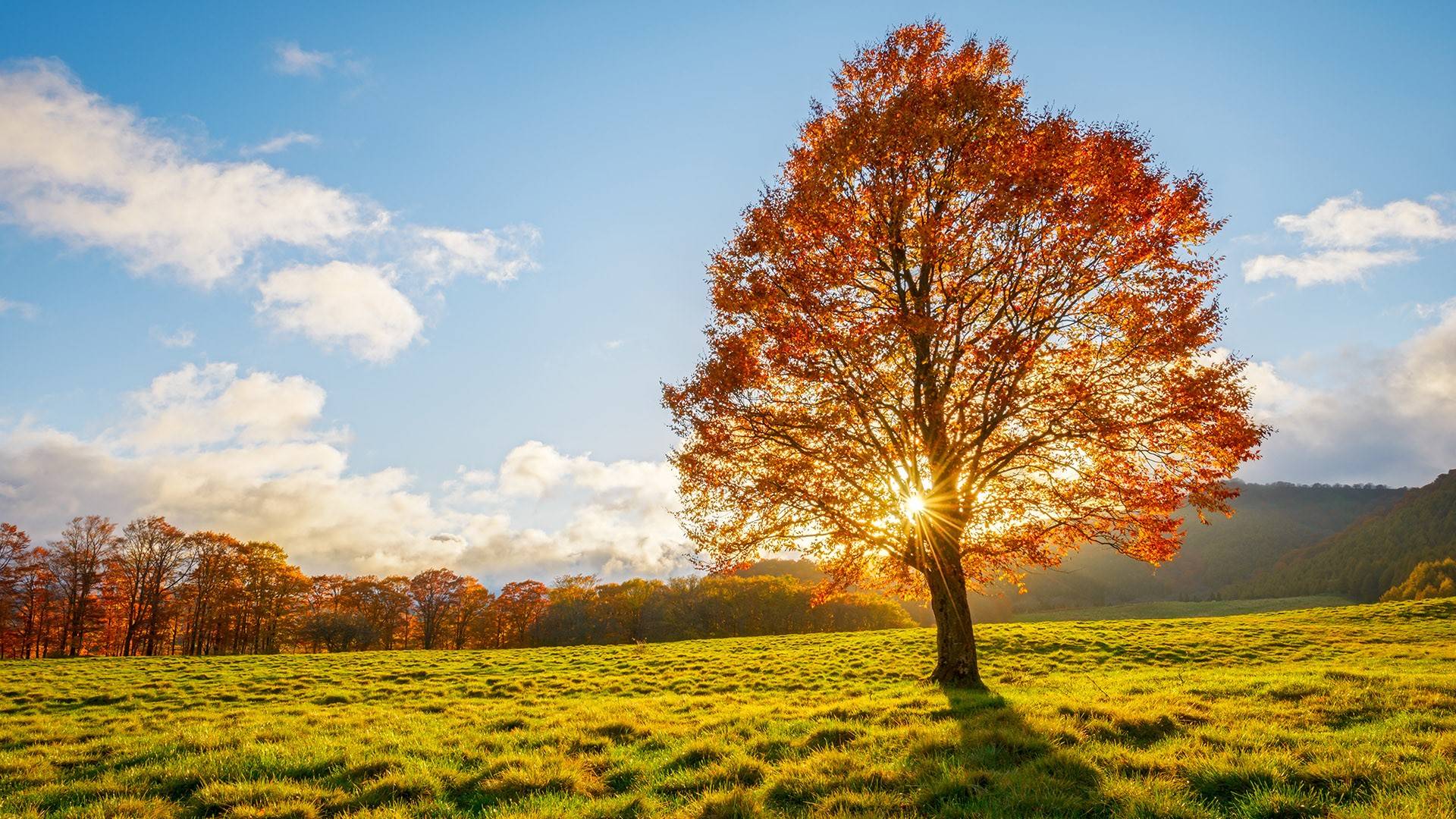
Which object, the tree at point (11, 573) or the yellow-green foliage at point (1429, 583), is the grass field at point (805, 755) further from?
the yellow-green foliage at point (1429, 583)

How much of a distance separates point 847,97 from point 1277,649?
3212 cm

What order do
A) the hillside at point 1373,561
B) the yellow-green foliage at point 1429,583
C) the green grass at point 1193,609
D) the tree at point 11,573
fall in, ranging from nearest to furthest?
the tree at point 11,573 → the yellow-green foliage at point 1429,583 → the green grass at point 1193,609 → the hillside at point 1373,561

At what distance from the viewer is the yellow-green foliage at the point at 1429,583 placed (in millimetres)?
82750

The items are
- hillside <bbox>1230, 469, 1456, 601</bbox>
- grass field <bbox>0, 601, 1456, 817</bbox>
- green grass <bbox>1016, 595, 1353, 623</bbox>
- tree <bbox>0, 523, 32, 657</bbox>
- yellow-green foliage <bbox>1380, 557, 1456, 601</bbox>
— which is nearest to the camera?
grass field <bbox>0, 601, 1456, 817</bbox>

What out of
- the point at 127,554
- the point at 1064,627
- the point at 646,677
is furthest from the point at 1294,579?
the point at 127,554

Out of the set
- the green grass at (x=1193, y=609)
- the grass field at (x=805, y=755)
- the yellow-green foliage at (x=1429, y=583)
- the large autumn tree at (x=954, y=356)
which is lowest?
the green grass at (x=1193, y=609)

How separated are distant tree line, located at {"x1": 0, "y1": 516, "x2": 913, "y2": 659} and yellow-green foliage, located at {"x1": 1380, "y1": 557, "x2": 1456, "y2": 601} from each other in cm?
6834

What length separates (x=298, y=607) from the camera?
75812 millimetres

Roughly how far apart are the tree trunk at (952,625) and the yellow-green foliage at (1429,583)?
4180 inches

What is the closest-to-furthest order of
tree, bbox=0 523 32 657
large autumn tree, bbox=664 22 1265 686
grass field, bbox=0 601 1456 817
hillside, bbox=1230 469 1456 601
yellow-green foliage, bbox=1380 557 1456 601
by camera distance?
grass field, bbox=0 601 1456 817
large autumn tree, bbox=664 22 1265 686
tree, bbox=0 523 32 657
yellow-green foliage, bbox=1380 557 1456 601
hillside, bbox=1230 469 1456 601

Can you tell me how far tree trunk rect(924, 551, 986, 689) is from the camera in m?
14.6

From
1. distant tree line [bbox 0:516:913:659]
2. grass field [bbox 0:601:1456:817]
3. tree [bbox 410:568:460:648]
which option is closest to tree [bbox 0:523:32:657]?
distant tree line [bbox 0:516:913:659]

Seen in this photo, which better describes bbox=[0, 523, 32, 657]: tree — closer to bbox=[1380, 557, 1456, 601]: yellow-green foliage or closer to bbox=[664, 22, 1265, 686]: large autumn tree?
bbox=[664, 22, 1265, 686]: large autumn tree

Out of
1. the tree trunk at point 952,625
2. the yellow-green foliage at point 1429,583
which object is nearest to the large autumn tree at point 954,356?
the tree trunk at point 952,625
